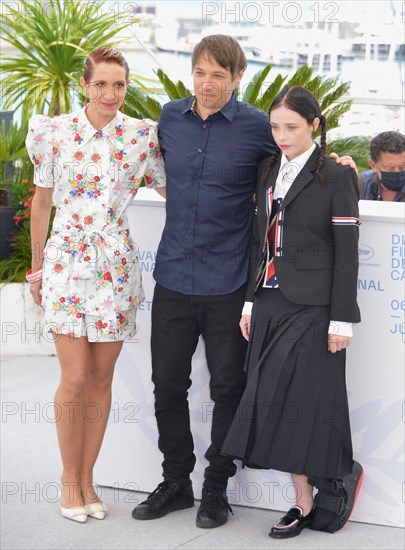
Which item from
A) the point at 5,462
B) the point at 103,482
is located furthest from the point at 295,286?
the point at 5,462

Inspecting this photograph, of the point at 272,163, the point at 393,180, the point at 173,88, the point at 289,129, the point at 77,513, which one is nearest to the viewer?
the point at 289,129

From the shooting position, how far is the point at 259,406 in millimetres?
3141

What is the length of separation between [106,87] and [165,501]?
1.45 m

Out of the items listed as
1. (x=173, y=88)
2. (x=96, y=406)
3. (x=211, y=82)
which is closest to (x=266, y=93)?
(x=173, y=88)

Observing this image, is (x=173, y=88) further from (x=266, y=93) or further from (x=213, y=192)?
(x=213, y=192)

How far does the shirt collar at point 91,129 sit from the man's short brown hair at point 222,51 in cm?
33

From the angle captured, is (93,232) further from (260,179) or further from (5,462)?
(5,462)

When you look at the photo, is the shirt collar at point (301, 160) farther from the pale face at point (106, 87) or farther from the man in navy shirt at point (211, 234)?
the pale face at point (106, 87)

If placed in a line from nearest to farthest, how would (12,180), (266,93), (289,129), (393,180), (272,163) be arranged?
(289,129) < (272,163) < (393,180) < (266,93) < (12,180)

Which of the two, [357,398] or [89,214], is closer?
[89,214]

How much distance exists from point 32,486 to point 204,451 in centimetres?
69

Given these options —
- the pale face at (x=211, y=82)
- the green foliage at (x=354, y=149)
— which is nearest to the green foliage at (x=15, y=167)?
the green foliage at (x=354, y=149)

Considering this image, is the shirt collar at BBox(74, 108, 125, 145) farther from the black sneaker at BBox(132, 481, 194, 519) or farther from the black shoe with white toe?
the black shoe with white toe

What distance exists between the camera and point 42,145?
10.5 feet
